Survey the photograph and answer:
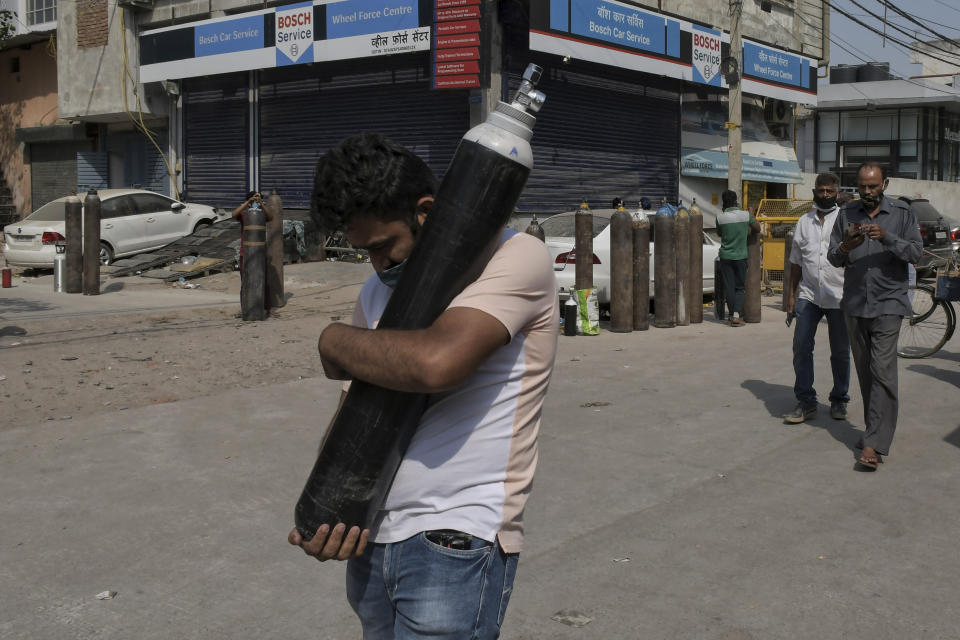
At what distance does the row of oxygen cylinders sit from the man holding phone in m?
5.72

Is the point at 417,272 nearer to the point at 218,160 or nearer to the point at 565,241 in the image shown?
the point at 565,241

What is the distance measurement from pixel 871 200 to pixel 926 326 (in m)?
4.97

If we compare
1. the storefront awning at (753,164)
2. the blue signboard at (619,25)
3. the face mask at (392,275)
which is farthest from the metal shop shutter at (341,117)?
the face mask at (392,275)

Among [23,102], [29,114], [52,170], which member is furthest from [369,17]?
[23,102]

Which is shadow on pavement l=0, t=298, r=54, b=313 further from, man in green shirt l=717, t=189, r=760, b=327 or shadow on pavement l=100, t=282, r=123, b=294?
man in green shirt l=717, t=189, r=760, b=327

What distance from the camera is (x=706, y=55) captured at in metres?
22.7

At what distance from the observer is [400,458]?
2.00 m

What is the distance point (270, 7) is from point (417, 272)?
68.6 ft

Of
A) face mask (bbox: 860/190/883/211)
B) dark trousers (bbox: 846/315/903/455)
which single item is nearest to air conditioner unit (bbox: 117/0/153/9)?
face mask (bbox: 860/190/883/211)

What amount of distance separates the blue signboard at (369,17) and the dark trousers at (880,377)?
46.3ft

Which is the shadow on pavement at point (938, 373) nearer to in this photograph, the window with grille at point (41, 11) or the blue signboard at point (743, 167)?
the blue signboard at point (743, 167)

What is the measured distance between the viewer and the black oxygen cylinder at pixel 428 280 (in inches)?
73.9

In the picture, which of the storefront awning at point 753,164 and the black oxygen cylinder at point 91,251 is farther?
the storefront awning at point 753,164

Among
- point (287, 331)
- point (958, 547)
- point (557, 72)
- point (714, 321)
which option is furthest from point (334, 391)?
point (557, 72)
